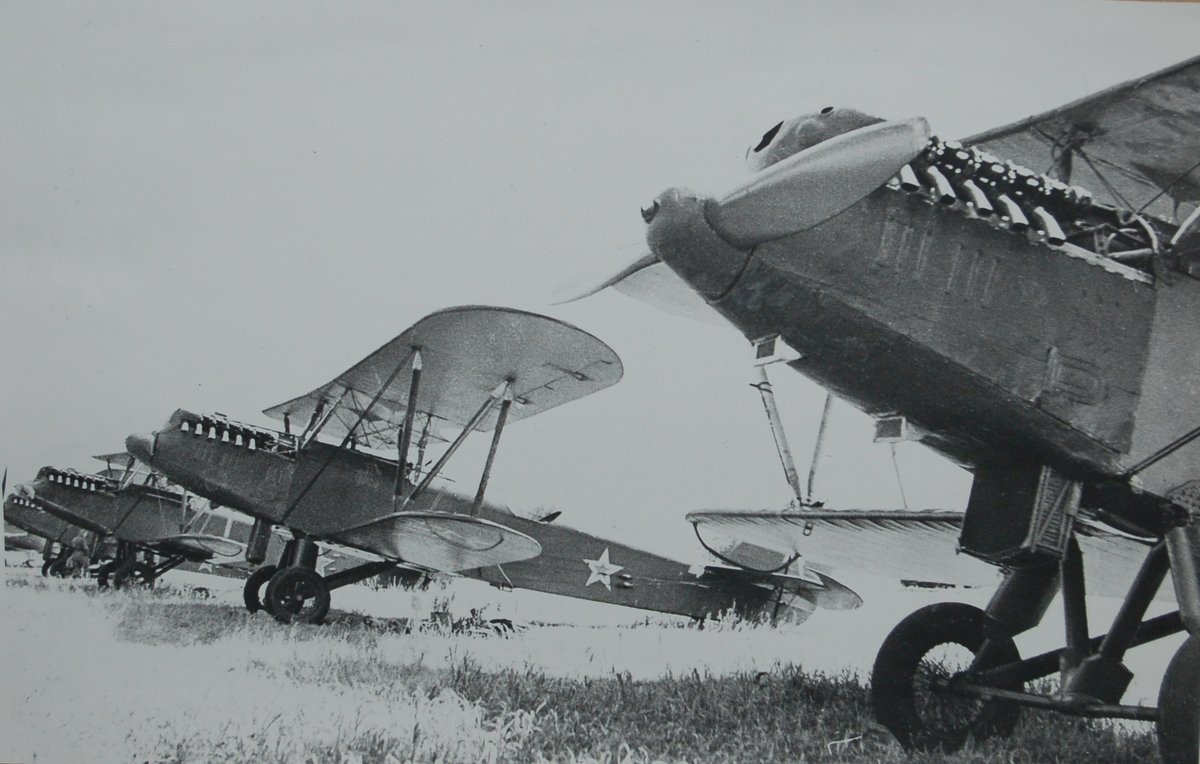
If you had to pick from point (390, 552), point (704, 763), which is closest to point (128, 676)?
point (704, 763)

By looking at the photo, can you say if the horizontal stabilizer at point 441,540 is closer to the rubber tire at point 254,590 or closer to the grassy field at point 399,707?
the rubber tire at point 254,590

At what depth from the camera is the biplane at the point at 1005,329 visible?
1951 mm

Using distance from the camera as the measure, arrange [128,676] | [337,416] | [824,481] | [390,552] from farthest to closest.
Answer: [337,416] < [390,552] < [824,481] < [128,676]

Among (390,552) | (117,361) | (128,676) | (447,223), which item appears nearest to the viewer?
(128,676)

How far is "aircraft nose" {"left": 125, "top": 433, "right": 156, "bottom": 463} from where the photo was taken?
5.57 m

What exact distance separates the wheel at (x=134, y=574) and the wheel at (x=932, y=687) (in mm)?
7788

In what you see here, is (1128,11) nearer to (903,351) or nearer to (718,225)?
(903,351)

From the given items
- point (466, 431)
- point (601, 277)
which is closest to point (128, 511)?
point (466, 431)

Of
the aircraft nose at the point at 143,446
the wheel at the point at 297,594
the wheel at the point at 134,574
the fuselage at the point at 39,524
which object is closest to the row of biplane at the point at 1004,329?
the wheel at the point at 297,594

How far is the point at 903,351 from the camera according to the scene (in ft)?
6.91

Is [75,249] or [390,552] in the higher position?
[75,249]

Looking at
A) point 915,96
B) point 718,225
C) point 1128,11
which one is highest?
point 1128,11

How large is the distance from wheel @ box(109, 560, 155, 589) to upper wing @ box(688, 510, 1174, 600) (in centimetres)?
703

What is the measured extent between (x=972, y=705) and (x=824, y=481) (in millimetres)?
1215
